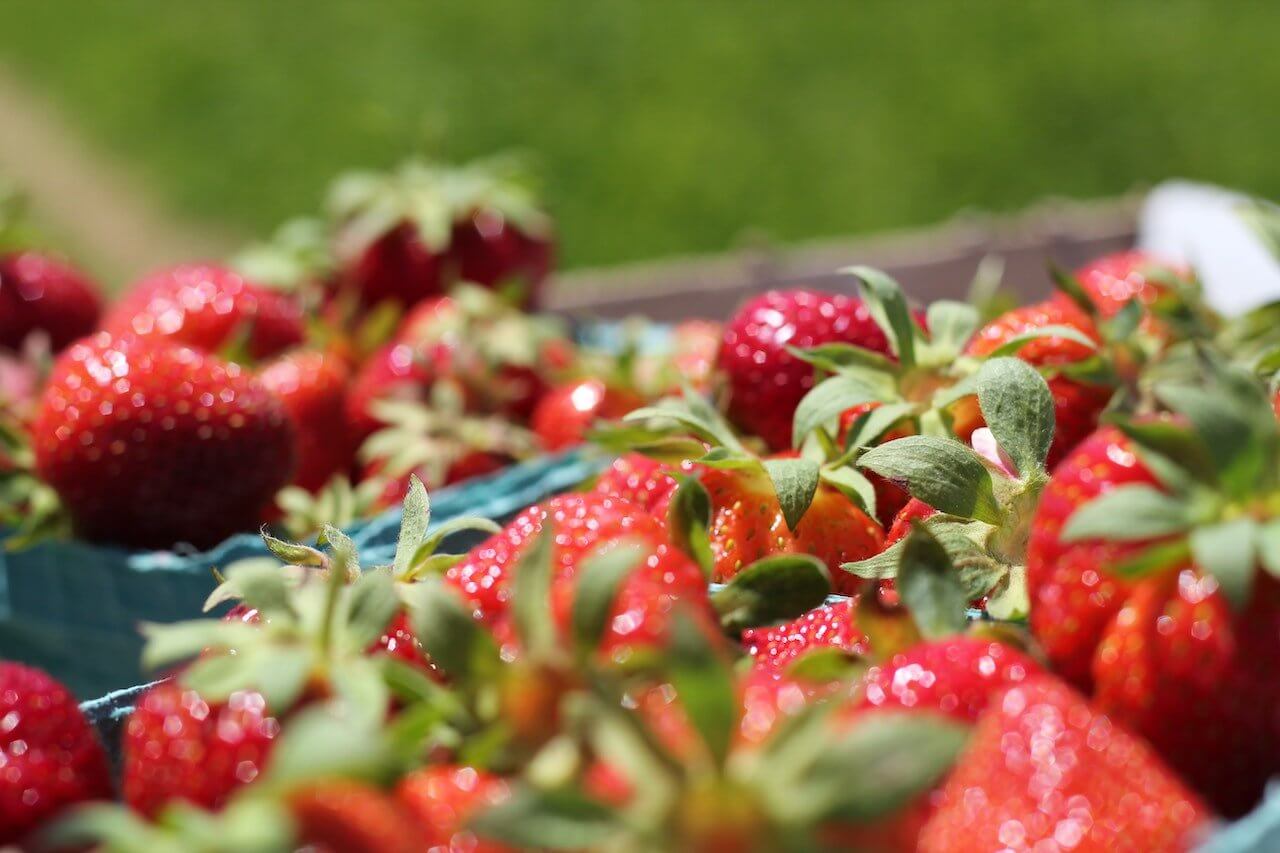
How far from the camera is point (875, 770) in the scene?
20.2 inches

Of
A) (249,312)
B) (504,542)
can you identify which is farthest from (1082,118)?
(504,542)

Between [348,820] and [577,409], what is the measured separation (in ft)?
3.25

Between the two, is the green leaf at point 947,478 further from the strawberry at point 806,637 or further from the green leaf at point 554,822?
the green leaf at point 554,822

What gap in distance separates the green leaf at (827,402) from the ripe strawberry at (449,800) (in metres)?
0.41

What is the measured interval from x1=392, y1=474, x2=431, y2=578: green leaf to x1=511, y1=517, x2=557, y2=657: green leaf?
0.61ft

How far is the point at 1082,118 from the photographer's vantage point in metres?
3.97

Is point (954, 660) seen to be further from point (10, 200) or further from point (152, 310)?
point (10, 200)

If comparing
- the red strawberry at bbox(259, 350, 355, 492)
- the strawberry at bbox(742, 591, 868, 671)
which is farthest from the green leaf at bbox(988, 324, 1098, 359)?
the red strawberry at bbox(259, 350, 355, 492)

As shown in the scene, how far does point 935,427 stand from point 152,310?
1.00 meters

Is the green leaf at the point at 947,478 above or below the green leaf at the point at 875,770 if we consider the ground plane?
below

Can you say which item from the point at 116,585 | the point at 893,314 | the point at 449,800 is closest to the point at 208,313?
the point at 116,585

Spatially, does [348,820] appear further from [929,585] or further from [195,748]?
[929,585]

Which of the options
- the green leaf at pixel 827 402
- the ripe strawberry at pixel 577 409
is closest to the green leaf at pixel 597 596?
the green leaf at pixel 827 402

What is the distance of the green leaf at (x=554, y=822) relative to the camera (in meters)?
0.51
